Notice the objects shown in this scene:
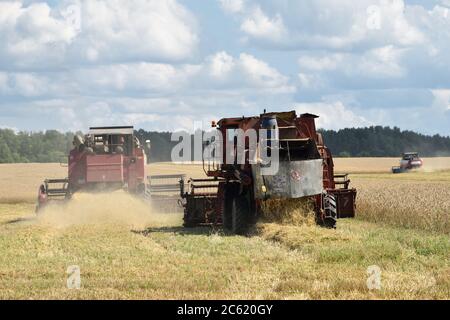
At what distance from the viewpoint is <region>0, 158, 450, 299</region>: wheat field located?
33.3ft

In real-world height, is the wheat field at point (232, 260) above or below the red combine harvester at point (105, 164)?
below

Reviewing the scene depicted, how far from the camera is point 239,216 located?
18.6m

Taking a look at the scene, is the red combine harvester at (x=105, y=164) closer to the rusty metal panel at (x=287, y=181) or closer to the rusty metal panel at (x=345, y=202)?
the rusty metal panel at (x=345, y=202)

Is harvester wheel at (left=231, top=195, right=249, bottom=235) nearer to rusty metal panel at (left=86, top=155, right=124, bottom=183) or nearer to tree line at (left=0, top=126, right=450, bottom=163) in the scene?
rusty metal panel at (left=86, top=155, right=124, bottom=183)

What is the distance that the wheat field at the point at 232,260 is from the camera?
10.2 meters

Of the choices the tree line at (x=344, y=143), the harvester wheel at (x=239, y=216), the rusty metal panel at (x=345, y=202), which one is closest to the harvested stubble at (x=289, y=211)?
the harvester wheel at (x=239, y=216)

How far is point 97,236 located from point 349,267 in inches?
299

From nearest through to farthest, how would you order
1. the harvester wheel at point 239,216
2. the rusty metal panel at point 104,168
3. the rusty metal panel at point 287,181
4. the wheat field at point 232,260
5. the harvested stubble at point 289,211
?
the wheat field at point 232,260 → the rusty metal panel at point 287,181 → the harvested stubble at point 289,211 → the harvester wheel at point 239,216 → the rusty metal panel at point 104,168

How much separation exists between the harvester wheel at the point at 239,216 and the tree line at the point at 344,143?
84.0 meters

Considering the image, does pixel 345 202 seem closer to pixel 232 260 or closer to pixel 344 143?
pixel 232 260

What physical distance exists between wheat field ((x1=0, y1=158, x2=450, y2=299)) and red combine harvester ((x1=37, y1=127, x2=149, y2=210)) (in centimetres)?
330

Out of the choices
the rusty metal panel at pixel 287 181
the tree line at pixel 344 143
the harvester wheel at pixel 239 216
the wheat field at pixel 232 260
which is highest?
the tree line at pixel 344 143

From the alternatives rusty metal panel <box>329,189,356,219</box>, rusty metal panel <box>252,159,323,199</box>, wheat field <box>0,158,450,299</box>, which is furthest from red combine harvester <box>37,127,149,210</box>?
rusty metal panel <box>252,159,323,199</box>
